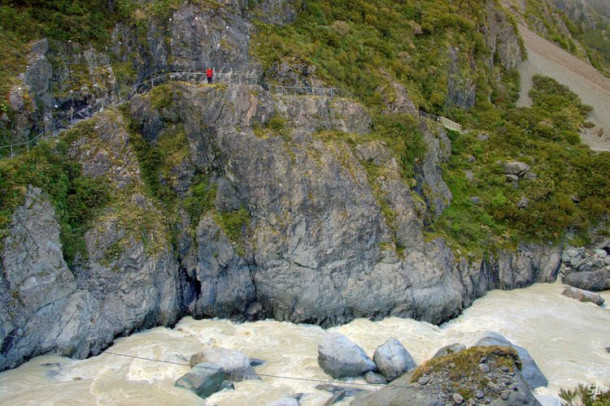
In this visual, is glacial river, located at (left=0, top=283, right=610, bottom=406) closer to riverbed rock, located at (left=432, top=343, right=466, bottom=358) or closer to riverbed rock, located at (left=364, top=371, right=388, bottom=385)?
riverbed rock, located at (left=364, top=371, right=388, bottom=385)

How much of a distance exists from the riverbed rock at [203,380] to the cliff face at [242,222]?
17.3ft

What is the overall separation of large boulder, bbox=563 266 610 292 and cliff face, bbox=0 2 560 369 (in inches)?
101

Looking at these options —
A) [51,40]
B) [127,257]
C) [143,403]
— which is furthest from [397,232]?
[51,40]

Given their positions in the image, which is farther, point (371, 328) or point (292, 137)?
point (292, 137)

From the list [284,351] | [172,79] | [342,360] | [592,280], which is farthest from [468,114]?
[342,360]

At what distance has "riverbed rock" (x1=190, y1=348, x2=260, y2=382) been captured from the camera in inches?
760

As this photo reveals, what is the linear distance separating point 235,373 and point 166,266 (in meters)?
7.64

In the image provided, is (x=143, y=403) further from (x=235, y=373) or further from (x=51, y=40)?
(x=51, y=40)

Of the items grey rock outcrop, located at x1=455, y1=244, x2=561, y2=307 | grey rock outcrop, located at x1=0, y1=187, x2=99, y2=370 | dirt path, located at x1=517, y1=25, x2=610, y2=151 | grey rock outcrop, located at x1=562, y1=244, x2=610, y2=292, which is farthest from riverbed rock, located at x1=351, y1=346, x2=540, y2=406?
dirt path, located at x1=517, y1=25, x2=610, y2=151

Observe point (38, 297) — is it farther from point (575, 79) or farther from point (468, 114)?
point (575, 79)

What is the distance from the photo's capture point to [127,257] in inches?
938

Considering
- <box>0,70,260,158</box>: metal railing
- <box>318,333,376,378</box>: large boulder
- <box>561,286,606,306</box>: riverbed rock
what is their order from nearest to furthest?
<box>318,333,376,378</box>: large boulder → <box>0,70,260,158</box>: metal railing → <box>561,286,606,306</box>: riverbed rock

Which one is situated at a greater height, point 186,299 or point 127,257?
point 127,257

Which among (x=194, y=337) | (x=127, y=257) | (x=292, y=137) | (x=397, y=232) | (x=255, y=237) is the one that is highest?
(x=292, y=137)
